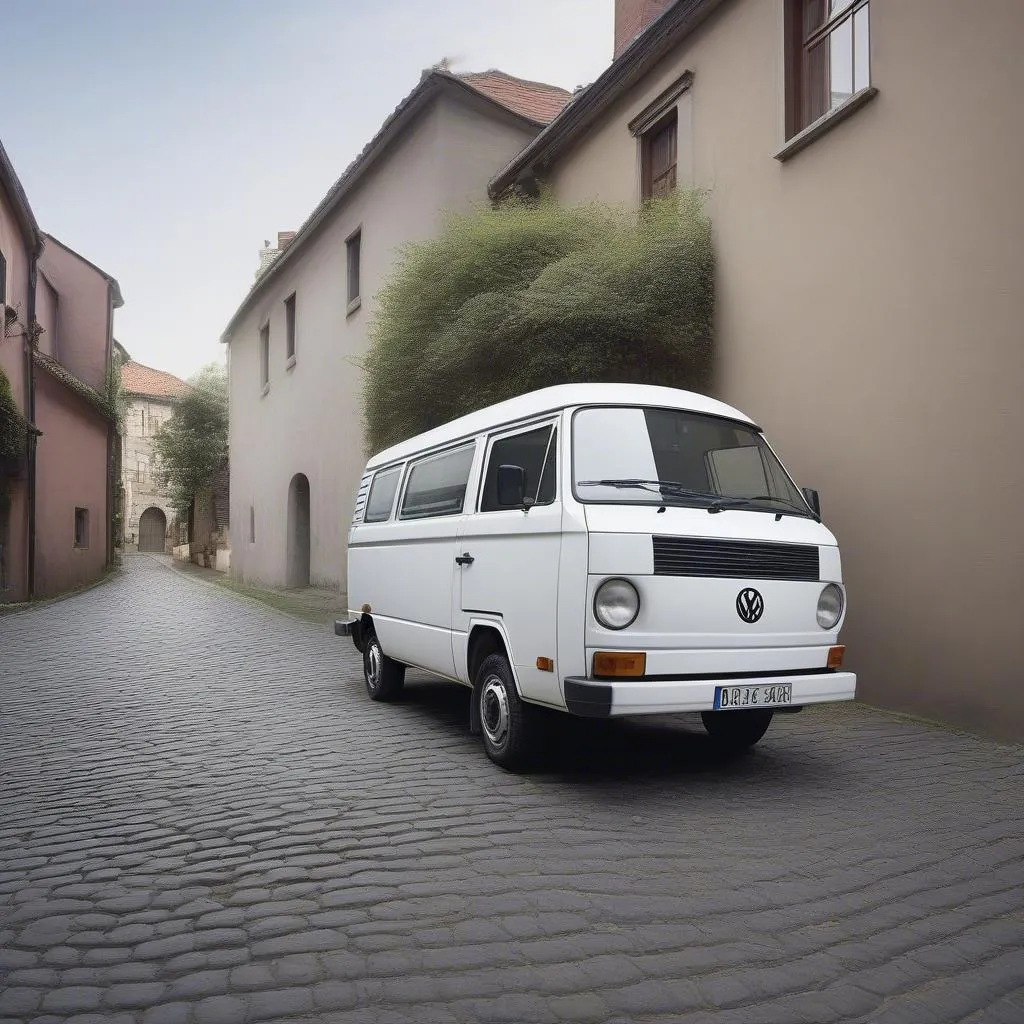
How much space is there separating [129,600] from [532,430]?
52.8 ft

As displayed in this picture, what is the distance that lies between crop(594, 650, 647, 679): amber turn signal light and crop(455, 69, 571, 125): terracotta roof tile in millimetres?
13876

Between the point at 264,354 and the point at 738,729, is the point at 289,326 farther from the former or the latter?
the point at 738,729

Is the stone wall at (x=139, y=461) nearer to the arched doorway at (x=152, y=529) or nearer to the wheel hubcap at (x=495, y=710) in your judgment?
the arched doorway at (x=152, y=529)

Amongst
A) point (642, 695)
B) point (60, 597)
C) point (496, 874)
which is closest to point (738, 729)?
point (642, 695)

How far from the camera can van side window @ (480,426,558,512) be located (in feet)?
19.1

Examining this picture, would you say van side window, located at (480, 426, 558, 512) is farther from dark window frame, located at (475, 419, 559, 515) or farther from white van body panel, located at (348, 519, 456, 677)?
white van body panel, located at (348, 519, 456, 677)

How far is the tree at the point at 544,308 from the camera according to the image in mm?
10414

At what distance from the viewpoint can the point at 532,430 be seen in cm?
620

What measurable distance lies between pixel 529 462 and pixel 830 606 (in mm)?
1952

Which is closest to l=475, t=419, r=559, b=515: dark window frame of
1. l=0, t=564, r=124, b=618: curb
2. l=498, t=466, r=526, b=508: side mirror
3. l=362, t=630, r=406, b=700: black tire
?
l=498, t=466, r=526, b=508: side mirror

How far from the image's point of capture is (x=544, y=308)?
10367 mm

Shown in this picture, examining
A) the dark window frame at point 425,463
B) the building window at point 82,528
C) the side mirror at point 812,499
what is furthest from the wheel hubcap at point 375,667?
the building window at point 82,528

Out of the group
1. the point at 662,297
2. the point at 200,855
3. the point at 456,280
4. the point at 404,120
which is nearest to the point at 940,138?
the point at 662,297

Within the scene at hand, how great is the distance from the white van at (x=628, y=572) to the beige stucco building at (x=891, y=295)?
5.92ft
